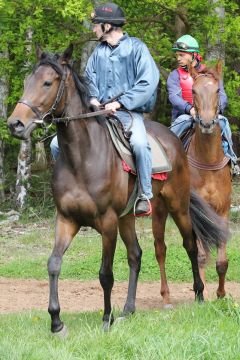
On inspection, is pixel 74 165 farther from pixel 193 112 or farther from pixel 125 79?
pixel 193 112

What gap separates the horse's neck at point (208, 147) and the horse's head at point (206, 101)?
0.31m

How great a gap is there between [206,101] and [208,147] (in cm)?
70

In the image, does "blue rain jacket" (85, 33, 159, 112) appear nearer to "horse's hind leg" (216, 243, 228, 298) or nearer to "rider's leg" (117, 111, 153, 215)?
"rider's leg" (117, 111, 153, 215)

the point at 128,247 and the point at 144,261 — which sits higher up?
the point at 128,247

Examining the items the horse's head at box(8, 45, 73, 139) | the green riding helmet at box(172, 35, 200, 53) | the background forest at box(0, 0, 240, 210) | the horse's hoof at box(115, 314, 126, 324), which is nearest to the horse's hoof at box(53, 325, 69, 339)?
the horse's hoof at box(115, 314, 126, 324)

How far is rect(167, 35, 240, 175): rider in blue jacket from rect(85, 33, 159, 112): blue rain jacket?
1.78m

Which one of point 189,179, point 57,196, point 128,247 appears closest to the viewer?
point 57,196

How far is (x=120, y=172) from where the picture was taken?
7680 millimetres

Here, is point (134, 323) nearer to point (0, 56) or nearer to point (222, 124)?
point (222, 124)

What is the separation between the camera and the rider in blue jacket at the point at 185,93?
9.84m

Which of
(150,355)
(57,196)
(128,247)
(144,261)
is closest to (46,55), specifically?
(57,196)

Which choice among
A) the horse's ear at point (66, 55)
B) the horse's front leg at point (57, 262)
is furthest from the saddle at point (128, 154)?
the horse's ear at point (66, 55)

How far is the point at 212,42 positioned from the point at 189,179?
6.89 metres

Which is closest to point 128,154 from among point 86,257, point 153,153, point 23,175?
point 153,153
